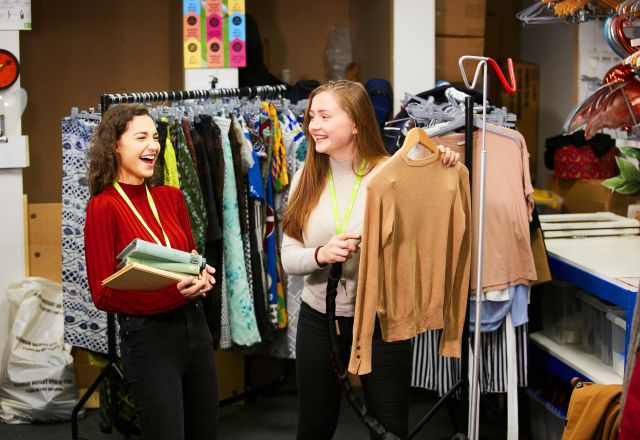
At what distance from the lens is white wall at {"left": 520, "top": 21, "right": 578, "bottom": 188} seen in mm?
5801

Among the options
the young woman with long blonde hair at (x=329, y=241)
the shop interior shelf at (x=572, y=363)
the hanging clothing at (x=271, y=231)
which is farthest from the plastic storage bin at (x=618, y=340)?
the hanging clothing at (x=271, y=231)

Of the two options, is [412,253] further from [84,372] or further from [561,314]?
[84,372]

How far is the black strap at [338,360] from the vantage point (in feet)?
8.73

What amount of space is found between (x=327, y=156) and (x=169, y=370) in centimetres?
82

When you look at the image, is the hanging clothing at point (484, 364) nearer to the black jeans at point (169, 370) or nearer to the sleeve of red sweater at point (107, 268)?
the black jeans at point (169, 370)

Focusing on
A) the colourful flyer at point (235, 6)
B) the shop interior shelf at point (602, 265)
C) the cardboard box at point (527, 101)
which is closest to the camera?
the shop interior shelf at point (602, 265)

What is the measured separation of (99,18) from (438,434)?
322 centimetres

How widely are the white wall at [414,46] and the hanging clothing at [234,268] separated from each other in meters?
1.27

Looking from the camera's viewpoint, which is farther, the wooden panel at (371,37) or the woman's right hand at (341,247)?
the wooden panel at (371,37)

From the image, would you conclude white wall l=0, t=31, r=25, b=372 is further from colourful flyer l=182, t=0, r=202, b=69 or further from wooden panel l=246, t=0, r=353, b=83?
wooden panel l=246, t=0, r=353, b=83

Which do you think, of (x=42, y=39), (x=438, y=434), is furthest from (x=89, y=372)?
(x=42, y=39)

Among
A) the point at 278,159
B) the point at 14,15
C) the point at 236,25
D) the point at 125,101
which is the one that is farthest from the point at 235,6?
the point at 14,15

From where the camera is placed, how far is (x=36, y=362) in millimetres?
4398

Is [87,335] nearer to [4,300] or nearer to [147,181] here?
[4,300]
